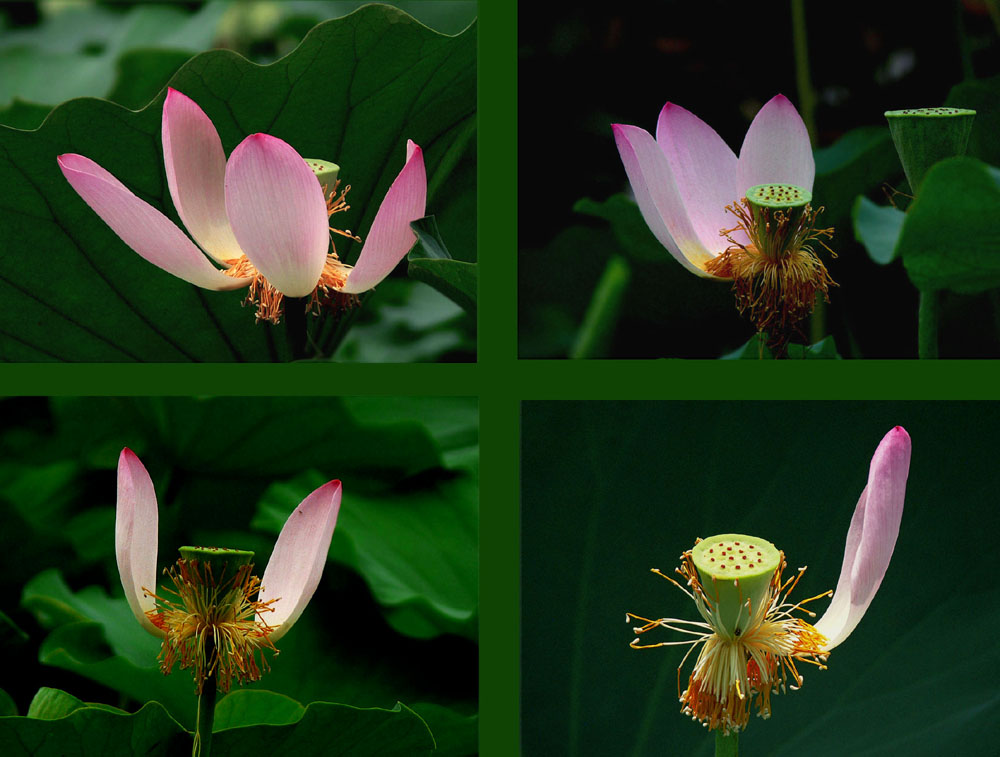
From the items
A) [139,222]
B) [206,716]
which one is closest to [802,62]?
[139,222]

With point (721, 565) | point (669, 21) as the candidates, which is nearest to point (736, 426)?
point (721, 565)

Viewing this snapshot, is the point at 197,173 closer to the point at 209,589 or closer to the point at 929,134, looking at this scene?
the point at 209,589

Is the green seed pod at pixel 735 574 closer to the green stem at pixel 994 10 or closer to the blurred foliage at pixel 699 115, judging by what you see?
the blurred foliage at pixel 699 115

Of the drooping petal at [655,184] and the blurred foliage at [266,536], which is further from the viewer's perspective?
the blurred foliage at [266,536]

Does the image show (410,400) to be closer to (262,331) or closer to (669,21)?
(262,331)

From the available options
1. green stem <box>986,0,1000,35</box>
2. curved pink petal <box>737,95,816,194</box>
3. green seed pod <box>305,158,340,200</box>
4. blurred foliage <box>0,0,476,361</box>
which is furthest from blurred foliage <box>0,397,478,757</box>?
green stem <box>986,0,1000,35</box>

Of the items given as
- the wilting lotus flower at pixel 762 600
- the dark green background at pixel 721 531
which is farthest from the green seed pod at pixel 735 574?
the dark green background at pixel 721 531

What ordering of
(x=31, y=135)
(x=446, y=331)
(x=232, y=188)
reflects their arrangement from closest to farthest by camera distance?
(x=232, y=188), (x=31, y=135), (x=446, y=331)
